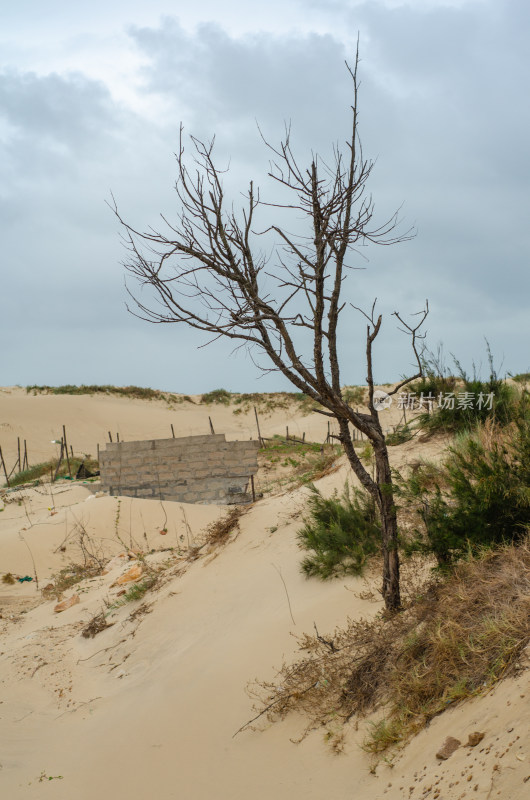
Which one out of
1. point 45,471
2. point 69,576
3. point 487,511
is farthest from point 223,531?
point 45,471

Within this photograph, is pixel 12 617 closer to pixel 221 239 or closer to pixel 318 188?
pixel 221 239

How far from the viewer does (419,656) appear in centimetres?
387

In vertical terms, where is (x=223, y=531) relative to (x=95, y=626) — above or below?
above

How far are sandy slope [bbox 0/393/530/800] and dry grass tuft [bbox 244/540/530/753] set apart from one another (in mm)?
148

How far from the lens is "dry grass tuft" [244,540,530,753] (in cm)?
337

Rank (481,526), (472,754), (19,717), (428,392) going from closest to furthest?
(472,754)
(481,526)
(19,717)
(428,392)

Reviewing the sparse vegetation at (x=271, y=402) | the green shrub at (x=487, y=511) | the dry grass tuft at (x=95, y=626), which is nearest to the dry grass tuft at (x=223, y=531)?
the dry grass tuft at (x=95, y=626)

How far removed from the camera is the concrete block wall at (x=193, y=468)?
51.9 ft

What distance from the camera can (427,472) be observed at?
7363 mm

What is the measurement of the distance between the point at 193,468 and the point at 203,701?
10.9 metres

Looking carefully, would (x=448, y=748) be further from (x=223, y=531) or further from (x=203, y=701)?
(x=223, y=531)

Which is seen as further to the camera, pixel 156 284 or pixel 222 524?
pixel 222 524

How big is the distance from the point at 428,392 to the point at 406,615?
736 cm

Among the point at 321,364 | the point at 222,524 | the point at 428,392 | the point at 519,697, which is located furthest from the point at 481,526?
the point at 428,392
